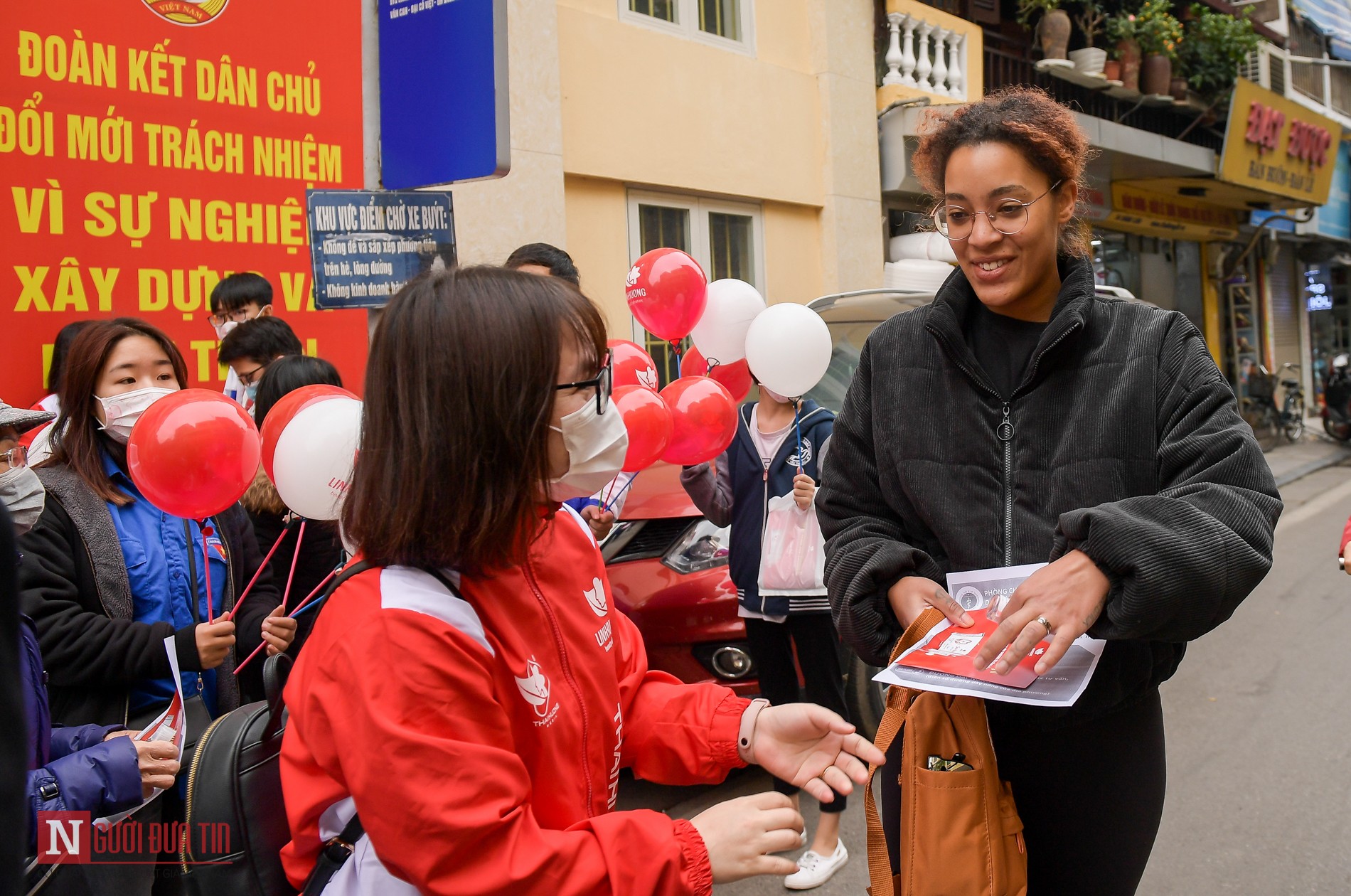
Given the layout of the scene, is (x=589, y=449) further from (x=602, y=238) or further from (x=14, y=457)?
(x=602, y=238)

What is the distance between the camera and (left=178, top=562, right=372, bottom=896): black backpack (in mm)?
1590

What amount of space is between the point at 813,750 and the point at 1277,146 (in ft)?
Result: 58.7

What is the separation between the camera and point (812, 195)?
10156 mm

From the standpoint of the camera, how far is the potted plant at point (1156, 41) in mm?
13977

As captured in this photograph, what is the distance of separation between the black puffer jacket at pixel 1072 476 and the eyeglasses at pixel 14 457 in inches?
71.9

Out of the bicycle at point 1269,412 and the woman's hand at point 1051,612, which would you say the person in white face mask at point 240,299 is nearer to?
the woman's hand at point 1051,612

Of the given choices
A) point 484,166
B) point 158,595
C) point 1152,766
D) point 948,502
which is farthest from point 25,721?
point 484,166

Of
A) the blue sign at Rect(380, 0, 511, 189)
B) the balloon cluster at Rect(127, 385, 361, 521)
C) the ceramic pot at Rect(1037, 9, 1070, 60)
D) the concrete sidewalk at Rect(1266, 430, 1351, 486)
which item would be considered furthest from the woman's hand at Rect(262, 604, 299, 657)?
the concrete sidewalk at Rect(1266, 430, 1351, 486)

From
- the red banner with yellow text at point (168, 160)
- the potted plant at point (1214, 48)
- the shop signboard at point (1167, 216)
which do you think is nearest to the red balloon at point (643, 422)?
the red banner with yellow text at point (168, 160)

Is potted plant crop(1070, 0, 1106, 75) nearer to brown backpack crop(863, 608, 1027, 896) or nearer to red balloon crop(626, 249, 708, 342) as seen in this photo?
red balloon crop(626, 249, 708, 342)

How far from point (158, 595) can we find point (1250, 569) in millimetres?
2463

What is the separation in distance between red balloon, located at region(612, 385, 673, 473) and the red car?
1175 millimetres

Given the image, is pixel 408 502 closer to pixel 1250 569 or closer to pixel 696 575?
pixel 1250 569

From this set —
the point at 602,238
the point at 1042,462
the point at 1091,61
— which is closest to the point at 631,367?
the point at 1042,462
